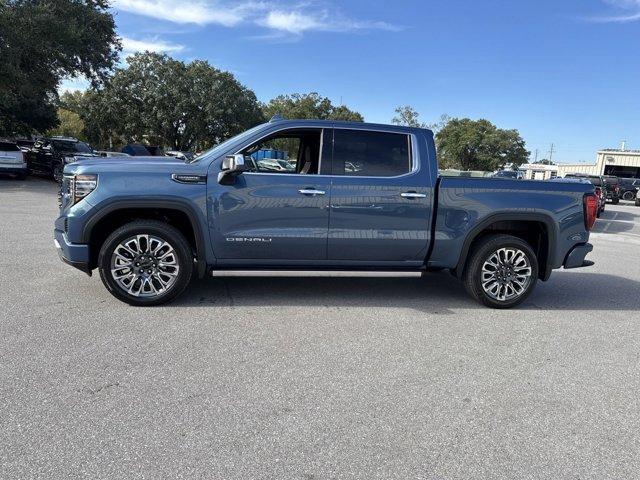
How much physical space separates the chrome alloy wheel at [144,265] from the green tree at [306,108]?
185 feet

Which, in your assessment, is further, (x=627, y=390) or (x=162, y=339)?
(x=162, y=339)

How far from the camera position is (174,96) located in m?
42.8

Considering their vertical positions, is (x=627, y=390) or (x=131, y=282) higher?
(x=131, y=282)

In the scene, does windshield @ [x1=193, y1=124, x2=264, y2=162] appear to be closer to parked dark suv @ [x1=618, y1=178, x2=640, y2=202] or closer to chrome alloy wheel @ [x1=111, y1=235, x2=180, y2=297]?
chrome alloy wheel @ [x1=111, y1=235, x2=180, y2=297]

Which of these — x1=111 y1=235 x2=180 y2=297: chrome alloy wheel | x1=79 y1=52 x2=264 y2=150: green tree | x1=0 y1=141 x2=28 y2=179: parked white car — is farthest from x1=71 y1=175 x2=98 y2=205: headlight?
x1=79 y1=52 x2=264 y2=150: green tree

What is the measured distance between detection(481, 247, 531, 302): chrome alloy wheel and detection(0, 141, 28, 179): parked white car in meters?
20.4

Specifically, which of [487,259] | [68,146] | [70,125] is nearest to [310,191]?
[487,259]

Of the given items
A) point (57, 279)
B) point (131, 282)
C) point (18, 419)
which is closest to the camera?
point (18, 419)

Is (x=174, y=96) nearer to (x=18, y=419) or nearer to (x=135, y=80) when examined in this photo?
(x=135, y=80)

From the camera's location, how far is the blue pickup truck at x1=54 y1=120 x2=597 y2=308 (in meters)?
5.12

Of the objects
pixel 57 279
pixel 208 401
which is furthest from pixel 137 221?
pixel 208 401

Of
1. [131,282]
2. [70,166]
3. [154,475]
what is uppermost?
[70,166]

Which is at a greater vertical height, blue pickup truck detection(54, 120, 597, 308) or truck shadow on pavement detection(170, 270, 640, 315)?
blue pickup truck detection(54, 120, 597, 308)

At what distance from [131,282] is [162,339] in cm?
105
